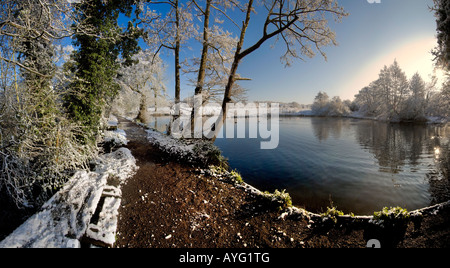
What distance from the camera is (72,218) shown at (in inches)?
109

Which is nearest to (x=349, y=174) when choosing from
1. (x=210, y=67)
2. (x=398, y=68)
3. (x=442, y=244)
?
(x=442, y=244)

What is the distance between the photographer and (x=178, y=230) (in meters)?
3.04

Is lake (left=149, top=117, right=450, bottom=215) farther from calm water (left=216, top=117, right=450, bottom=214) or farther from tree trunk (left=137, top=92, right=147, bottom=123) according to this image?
tree trunk (left=137, top=92, right=147, bottom=123)

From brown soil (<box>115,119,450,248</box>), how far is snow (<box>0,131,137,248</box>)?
0.26m

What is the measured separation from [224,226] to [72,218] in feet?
8.55

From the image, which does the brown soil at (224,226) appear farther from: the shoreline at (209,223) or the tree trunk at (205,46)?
the tree trunk at (205,46)

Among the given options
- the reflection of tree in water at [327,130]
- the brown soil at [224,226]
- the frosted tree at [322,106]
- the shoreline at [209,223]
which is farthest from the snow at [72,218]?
the frosted tree at [322,106]

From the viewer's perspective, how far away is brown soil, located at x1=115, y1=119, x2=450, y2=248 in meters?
2.79

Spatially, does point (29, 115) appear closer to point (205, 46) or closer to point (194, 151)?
point (194, 151)

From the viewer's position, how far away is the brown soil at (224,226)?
2.79 meters

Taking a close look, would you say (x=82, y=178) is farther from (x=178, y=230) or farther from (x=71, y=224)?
(x=178, y=230)

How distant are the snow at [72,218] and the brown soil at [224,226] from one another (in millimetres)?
259

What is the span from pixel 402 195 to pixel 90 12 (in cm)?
1192

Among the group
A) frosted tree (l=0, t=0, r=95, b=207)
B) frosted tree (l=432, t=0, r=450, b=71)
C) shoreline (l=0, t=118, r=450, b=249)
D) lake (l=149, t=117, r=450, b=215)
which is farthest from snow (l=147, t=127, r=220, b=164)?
frosted tree (l=432, t=0, r=450, b=71)
